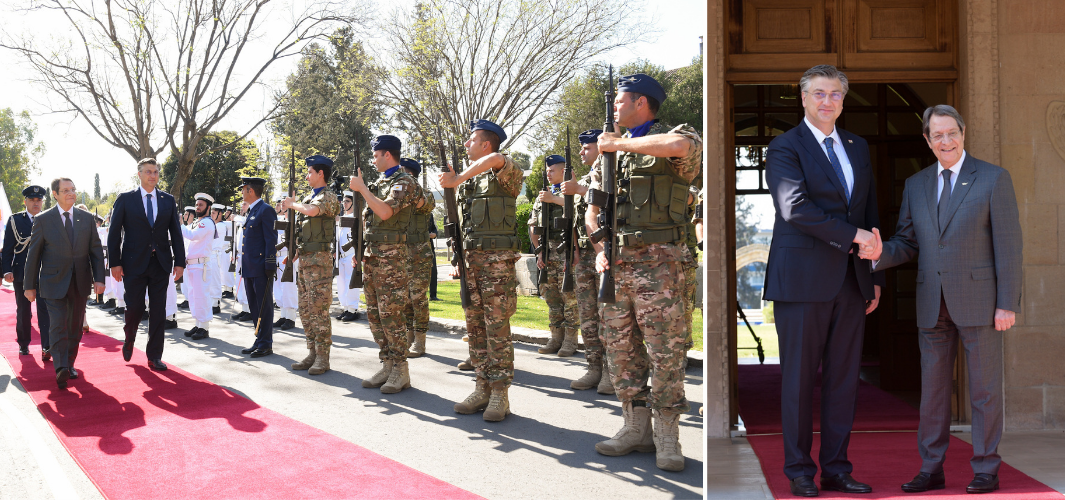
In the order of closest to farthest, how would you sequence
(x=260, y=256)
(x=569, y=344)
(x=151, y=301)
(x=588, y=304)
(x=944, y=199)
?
1. (x=944, y=199)
2. (x=588, y=304)
3. (x=151, y=301)
4. (x=260, y=256)
5. (x=569, y=344)

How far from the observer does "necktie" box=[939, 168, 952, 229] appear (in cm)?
407

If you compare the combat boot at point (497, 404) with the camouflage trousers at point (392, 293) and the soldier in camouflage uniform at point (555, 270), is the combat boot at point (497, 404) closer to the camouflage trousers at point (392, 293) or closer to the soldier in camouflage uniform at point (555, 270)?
the camouflage trousers at point (392, 293)

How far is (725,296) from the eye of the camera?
5105 mm

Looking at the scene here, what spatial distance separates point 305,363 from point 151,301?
1677mm

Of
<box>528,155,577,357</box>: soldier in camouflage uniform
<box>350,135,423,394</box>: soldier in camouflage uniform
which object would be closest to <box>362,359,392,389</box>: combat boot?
<box>350,135,423,394</box>: soldier in camouflage uniform

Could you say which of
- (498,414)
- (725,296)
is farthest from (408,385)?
(725,296)

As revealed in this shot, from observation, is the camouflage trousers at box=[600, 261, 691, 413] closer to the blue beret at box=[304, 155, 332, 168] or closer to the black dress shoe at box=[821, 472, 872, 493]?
the black dress shoe at box=[821, 472, 872, 493]

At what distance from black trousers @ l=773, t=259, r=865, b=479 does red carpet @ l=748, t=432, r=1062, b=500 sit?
185 millimetres

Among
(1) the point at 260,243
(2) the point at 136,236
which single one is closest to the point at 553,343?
(1) the point at 260,243

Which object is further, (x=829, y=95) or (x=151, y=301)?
(x=151, y=301)

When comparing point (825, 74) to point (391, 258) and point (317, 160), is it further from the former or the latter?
point (317, 160)

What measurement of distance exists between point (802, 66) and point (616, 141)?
1.75 meters

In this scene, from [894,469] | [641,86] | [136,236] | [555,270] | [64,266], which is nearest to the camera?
[894,469]

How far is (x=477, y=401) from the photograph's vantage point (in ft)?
19.4
